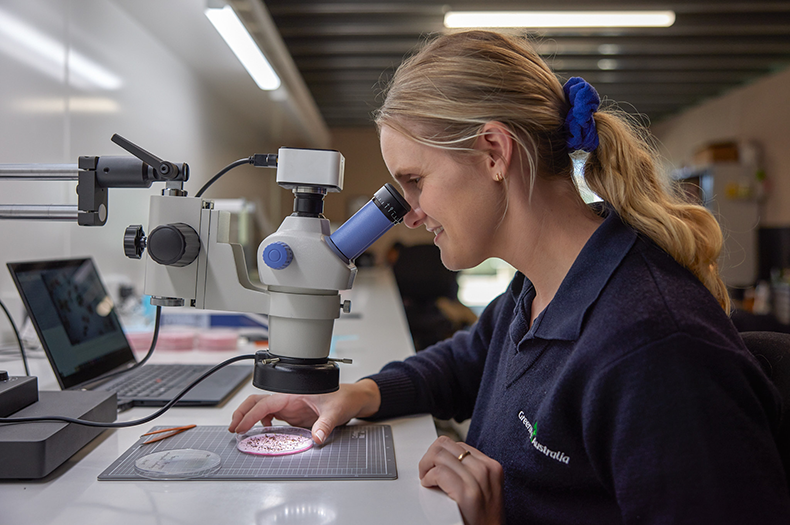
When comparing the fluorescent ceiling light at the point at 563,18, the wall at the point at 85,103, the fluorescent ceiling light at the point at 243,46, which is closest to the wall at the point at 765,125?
the fluorescent ceiling light at the point at 563,18

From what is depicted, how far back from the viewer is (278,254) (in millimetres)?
799

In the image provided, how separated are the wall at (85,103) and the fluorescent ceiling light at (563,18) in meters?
1.63

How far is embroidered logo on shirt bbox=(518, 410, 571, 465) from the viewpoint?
826 mm

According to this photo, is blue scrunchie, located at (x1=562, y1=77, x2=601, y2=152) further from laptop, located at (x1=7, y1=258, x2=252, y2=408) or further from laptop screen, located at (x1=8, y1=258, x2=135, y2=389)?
laptop screen, located at (x1=8, y1=258, x2=135, y2=389)

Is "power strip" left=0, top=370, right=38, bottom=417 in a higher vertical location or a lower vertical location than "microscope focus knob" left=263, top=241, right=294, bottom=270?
lower

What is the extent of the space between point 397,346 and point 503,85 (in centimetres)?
123

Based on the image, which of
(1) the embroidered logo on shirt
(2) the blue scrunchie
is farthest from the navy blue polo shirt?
(2) the blue scrunchie

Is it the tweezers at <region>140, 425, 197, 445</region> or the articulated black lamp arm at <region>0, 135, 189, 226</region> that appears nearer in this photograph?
the articulated black lamp arm at <region>0, 135, 189, 226</region>

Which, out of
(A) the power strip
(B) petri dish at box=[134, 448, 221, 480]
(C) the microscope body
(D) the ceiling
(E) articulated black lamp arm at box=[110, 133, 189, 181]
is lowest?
(B) petri dish at box=[134, 448, 221, 480]

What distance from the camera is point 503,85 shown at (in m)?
0.94

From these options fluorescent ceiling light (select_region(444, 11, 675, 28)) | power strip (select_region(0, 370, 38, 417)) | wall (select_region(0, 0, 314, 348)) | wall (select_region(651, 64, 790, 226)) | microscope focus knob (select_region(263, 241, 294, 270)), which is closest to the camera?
microscope focus knob (select_region(263, 241, 294, 270))

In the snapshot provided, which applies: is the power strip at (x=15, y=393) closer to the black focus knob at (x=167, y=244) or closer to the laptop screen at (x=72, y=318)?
the laptop screen at (x=72, y=318)

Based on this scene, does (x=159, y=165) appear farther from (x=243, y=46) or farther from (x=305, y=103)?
(x=305, y=103)

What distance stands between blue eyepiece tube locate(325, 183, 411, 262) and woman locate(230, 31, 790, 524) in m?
0.16
